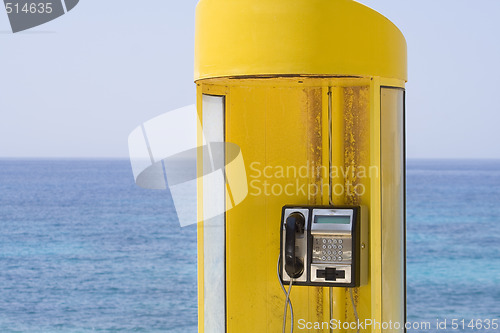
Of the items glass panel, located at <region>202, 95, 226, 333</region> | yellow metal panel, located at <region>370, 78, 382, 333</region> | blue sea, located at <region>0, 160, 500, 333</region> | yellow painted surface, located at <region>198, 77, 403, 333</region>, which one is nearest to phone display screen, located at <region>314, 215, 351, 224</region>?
yellow painted surface, located at <region>198, 77, 403, 333</region>

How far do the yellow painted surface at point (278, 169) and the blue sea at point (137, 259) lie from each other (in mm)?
19075

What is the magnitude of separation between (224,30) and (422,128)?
4613 cm

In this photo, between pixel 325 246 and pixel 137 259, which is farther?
pixel 137 259

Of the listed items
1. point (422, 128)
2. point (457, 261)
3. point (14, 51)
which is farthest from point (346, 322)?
point (14, 51)

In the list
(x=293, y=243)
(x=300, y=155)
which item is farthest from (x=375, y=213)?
(x=300, y=155)

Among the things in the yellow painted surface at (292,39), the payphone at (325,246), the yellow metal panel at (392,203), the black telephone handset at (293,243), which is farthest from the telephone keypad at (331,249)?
the yellow painted surface at (292,39)

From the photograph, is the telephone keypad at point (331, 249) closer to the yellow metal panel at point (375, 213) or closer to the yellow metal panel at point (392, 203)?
the yellow metal panel at point (392, 203)

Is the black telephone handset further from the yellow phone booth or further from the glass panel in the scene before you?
the glass panel

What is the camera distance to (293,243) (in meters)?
4.64

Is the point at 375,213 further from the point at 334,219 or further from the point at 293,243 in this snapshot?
the point at 293,243

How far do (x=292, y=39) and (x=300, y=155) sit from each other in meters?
1.05

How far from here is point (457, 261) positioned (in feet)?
103

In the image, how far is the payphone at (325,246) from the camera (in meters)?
4.57

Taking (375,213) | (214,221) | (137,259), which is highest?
(375,213)
